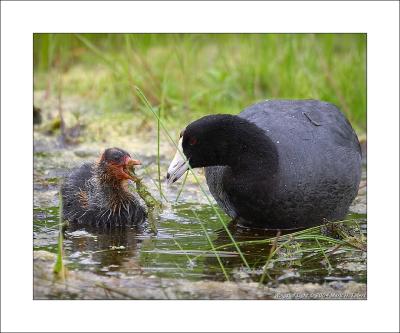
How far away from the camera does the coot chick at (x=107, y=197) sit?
7.37m

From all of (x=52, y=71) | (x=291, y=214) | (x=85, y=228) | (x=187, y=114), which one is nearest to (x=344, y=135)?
(x=291, y=214)

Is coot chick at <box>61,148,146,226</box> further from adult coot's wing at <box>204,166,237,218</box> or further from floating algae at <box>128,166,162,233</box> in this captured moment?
adult coot's wing at <box>204,166,237,218</box>

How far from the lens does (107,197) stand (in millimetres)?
7434

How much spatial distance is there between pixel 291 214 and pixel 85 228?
164 centimetres

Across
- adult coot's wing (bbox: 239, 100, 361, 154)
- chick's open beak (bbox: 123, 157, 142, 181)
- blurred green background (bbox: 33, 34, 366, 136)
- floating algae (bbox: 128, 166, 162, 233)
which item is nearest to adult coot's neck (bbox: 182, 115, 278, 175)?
adult coot's wing (bbox: 239, 100, 361, 154)

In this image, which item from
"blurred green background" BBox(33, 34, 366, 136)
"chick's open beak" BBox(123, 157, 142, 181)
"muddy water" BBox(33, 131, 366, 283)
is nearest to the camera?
"muddy water" BBox(33, 131, 366, 283)

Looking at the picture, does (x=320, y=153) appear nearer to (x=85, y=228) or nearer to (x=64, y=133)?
(x=85, y=228)

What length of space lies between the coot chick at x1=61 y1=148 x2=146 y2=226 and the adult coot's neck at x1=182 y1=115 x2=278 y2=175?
2.42 feet

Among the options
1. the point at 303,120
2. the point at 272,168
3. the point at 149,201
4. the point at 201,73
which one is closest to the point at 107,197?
the point at 149,201

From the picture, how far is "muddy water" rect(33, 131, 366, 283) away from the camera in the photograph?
604 cm

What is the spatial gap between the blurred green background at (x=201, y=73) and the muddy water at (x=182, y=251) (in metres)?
2.15

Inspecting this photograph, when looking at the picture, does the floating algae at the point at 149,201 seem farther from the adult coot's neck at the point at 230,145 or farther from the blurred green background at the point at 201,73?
the blurred green background at the point at 201,73

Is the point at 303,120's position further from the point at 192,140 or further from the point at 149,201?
the point at 149,201

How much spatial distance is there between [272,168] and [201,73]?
4306 millimetres
